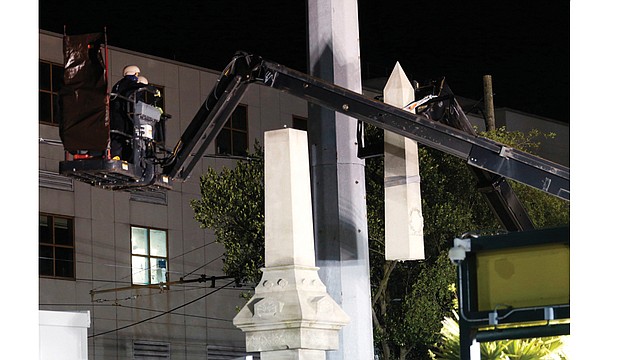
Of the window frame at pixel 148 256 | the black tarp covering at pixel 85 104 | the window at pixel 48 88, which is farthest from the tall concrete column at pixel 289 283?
the window frame at pixel 148 256

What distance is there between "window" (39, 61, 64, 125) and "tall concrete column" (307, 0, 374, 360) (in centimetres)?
1496

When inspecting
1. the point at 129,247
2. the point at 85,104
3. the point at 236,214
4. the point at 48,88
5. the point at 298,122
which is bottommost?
the point at 85,104

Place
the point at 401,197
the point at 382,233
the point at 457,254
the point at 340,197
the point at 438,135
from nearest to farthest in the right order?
the point at 457,254, the point at 438,135, the point at 401,197, the point at 340,197, the point at 382,233

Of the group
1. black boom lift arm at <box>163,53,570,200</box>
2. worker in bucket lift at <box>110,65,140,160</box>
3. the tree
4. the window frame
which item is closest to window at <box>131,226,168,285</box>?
the window frame

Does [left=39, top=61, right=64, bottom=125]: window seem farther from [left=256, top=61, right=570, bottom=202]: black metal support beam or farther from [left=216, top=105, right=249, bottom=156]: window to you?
[left=256, top=61, right=570, bottom=202]: black metal support beam

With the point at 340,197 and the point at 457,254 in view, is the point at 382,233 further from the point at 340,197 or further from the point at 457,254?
the point at 457,254

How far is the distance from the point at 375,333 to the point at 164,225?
232 inches

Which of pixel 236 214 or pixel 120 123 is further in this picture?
pixel 236 214

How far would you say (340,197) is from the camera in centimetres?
780

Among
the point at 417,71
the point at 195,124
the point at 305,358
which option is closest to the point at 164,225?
the point at 417,71

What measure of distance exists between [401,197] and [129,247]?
16315 mm

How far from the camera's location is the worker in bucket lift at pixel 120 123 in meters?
7.93

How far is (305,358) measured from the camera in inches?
279

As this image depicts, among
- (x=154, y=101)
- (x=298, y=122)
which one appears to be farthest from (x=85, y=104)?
(x=298, y=122)
